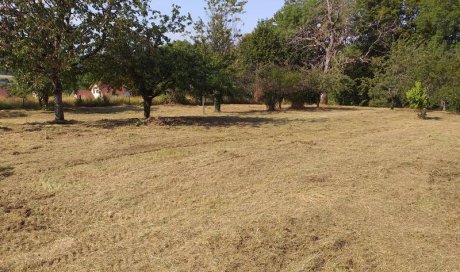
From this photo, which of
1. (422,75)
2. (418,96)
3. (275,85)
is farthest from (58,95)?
(422,75)

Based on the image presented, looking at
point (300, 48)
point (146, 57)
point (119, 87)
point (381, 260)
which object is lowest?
point (381, 260)

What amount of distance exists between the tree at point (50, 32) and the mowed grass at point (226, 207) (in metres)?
4.12

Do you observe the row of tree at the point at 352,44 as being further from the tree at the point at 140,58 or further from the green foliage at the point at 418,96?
the tree at the point at 140,58

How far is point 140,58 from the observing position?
1420 centimetres

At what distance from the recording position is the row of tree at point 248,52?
13.1m

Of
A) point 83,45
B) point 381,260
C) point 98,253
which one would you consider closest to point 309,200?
point 381,260

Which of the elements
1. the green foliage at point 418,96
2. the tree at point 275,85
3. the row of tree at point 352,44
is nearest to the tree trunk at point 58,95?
the tree at point 275,85

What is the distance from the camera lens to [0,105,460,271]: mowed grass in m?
3.82

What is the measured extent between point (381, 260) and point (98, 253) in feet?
9.29

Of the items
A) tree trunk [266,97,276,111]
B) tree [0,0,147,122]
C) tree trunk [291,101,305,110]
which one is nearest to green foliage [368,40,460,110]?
tree trunk [291,101,305,110]

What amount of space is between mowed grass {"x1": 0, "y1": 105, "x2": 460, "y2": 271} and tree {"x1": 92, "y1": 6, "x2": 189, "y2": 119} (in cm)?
528

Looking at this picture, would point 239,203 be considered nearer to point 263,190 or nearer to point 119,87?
point 263,190

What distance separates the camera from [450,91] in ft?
65.2

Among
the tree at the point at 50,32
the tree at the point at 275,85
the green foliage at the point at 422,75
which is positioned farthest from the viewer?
the tree at the point at 275,85
